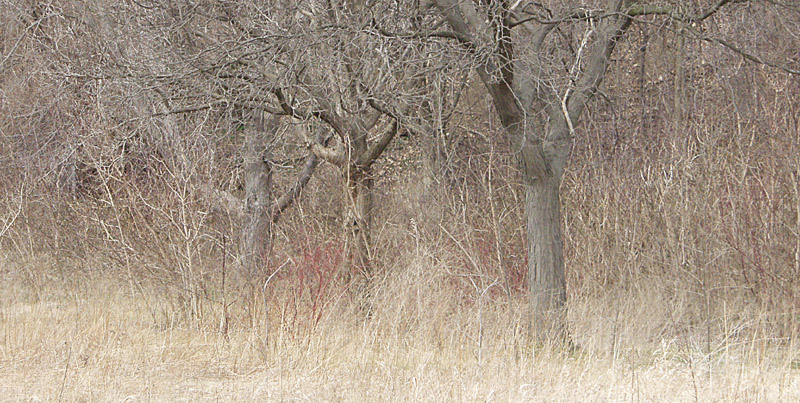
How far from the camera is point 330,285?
7445 millimetres

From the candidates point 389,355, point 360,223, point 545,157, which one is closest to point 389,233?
point 360,223

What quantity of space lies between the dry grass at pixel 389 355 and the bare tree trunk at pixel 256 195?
1.17m

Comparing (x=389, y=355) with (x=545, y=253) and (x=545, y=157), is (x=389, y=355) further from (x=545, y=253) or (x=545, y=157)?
(x=545, y=157)

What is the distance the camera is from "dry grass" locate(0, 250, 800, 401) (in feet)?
18.2

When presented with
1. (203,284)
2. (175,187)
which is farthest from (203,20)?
(203,284)

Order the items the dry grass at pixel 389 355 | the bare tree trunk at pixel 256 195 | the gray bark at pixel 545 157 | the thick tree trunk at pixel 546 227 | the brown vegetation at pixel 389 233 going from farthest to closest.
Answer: the bare tree trunk at pixel 256 195, the thick tree trunk at pixel 546 227, the gray bark at pixel 545 157, the brown vegetation at pixel 389 233, the dry grass at pixel 389 355

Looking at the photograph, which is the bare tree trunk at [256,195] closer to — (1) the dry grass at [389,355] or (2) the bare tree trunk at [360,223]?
(2) the bare tree trunk at [360,223]

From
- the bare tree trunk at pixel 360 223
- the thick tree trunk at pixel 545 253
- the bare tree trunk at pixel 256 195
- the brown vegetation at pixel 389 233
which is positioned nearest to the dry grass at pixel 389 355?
the brown vegetation at pixel 389 233

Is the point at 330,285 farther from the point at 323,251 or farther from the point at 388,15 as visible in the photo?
the point at 388,15

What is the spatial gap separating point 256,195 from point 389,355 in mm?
4477

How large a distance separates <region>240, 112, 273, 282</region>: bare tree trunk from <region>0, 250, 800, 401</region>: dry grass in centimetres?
117

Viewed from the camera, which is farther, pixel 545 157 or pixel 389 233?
pixel 389 233

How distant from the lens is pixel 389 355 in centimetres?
637

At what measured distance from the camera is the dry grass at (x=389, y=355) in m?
5.54
